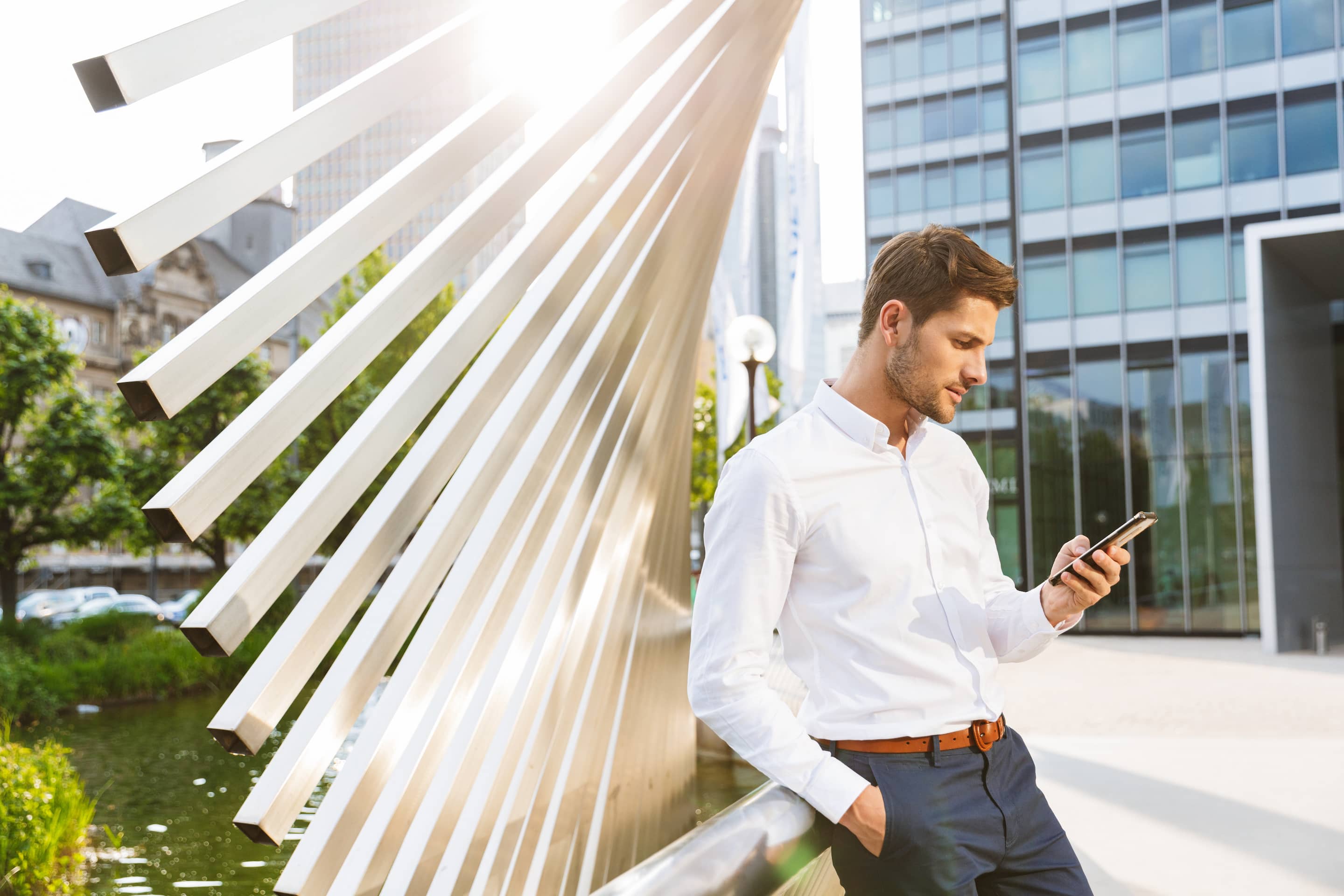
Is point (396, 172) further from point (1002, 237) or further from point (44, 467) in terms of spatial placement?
point (1002, 237)

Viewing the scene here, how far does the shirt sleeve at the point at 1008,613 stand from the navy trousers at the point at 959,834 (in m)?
0.19

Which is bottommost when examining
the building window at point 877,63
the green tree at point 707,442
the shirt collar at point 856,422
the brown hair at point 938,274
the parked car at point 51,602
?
the parked car at point 51,602

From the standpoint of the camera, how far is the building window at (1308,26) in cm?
1894

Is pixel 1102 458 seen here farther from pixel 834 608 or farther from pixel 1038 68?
pixel 834 608

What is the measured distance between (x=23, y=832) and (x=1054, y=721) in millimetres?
7961

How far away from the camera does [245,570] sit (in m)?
1.19

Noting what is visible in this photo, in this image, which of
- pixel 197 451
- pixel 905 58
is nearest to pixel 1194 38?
pixel 905 58

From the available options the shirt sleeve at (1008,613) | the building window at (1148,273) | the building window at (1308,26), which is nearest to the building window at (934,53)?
the building window at (1148,273)

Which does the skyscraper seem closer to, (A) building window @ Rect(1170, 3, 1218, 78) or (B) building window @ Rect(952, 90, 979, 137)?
(B) building window @ Rect(952, 90, 979, 137)

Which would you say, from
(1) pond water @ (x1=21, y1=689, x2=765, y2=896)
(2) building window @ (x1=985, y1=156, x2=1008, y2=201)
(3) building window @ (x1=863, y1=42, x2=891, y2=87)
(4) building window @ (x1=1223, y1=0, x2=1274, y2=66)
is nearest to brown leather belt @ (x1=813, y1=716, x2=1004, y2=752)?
(1) pond water @ (x1=21, y1=689, x2=765, y2=896)

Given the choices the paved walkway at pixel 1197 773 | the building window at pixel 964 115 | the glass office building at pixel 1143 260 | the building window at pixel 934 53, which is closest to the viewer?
the paved walkway at pixel 1197 773

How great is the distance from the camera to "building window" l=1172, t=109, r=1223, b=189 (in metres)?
19.7

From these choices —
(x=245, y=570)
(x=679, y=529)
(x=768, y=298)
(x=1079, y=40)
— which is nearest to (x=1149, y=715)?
(x=679, y=529)

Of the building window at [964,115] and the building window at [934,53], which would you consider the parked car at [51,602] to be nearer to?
the building window at [964,115]
